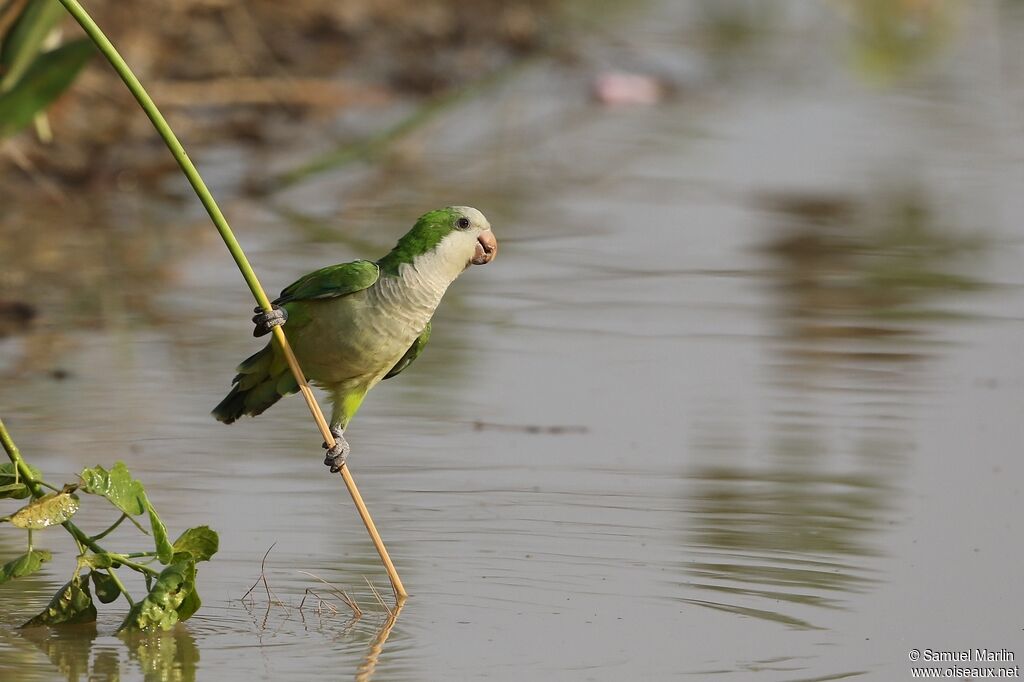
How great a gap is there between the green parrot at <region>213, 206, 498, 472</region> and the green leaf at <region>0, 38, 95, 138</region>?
2504mm

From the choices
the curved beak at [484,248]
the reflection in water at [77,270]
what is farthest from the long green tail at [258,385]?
the reflection in water at [77,270]

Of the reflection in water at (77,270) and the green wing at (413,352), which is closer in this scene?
the green wing at (413,352)

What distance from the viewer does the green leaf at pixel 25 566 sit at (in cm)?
307

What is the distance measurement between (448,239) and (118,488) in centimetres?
73

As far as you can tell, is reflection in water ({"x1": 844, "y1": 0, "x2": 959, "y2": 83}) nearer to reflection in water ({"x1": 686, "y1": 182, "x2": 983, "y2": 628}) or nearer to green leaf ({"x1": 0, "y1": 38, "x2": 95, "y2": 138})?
reflection in water ({"x1": 686, "y1": 182, "x2": 983, "y2": 628})

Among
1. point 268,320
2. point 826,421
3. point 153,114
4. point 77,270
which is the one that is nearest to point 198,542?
point 268,320

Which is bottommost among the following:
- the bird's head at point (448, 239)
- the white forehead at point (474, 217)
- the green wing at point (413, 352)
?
the green wing at point (413, 352)

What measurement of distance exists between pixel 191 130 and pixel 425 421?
13.9 feet

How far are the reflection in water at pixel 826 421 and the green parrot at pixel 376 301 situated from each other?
81cm

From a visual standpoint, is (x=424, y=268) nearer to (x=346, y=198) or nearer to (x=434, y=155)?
(x=346, y=198)

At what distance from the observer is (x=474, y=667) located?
3082mm

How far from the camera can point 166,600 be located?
10.2ft

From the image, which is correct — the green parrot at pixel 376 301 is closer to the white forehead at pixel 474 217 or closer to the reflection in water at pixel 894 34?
the white forehead at pixel 474 217

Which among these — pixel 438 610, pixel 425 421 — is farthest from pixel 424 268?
pixel 425 421
